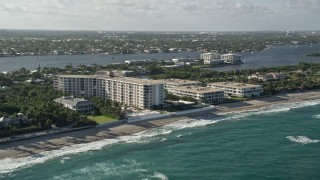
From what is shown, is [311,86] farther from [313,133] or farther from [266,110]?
[313,133]

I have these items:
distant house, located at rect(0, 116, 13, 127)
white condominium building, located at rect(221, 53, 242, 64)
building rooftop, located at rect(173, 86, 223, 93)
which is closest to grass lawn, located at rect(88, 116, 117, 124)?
distant house, located at rect(0, 116, 13, 127)

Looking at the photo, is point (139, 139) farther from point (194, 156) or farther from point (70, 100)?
point (70, 100)

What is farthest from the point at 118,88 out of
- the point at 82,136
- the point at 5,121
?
the point at 5,121

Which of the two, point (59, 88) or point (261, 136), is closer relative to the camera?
point (261, 136)

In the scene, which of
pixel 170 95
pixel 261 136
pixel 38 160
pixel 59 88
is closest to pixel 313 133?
pixel 261 136

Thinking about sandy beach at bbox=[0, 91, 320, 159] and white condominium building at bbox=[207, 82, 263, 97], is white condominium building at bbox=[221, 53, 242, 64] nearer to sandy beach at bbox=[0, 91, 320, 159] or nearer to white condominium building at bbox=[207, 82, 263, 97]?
white condominium building at bbox=[207, 82, 263, 97]

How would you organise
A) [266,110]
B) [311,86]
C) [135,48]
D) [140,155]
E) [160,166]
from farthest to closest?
[135,48], [311,86], [266,110], [140,155], [160,166]

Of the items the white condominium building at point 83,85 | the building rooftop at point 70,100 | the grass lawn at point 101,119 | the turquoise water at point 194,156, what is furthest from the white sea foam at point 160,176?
the white condominium building at point 83,85

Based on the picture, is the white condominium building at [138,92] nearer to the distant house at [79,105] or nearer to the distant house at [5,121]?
the distant house at [79,105]
